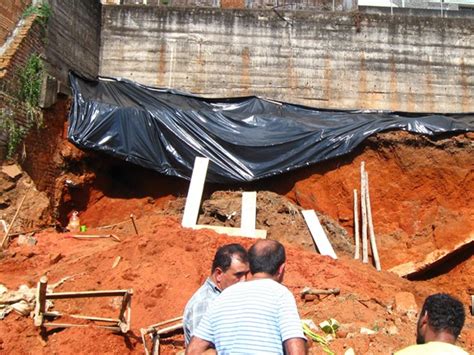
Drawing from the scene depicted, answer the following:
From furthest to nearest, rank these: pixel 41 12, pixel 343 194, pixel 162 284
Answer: pixel 343 194, pixel 41 12, pixel 162 284

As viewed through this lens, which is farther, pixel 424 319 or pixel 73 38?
pixel 73 38

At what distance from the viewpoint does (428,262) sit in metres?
10.3

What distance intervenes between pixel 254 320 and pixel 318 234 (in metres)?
6.92

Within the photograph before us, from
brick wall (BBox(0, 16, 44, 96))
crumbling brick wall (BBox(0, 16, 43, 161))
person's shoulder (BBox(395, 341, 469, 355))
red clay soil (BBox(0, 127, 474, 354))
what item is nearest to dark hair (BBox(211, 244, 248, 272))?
person's shoulder (BBox(395, 341, 469, 355))

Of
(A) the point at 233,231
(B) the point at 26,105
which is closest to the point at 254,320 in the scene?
(A) the point at 233,231

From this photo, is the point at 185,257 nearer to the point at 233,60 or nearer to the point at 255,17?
the point at 233,60

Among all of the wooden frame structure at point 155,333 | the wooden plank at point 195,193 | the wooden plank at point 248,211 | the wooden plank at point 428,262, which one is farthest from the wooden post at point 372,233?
the wooden frame structure at point 155,333

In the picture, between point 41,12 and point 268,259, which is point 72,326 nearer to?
point 268,259

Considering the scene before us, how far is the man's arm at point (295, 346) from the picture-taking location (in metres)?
2.62

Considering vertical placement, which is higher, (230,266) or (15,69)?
(15,69)

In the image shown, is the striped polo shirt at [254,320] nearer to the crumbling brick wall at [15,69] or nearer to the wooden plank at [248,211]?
the wooden plank at [248,211]

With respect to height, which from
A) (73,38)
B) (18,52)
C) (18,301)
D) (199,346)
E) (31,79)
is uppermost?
(73,38)

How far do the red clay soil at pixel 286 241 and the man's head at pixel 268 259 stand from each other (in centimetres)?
300

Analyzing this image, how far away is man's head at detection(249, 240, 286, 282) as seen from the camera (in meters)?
2.92
